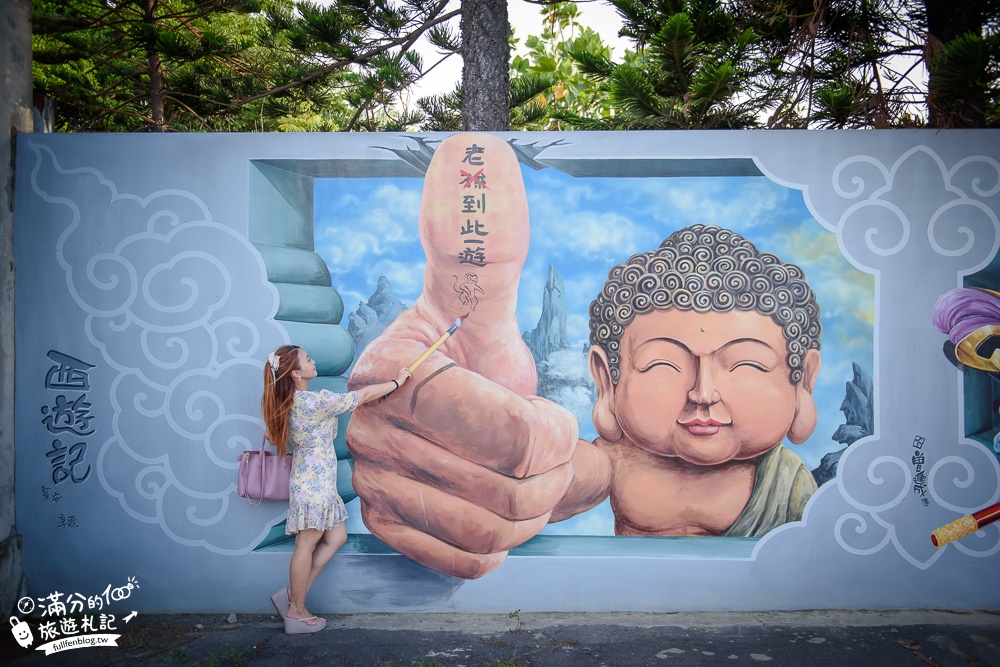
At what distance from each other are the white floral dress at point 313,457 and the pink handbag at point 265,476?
0.30ft

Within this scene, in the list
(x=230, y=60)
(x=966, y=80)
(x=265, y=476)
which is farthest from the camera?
(x=230, y=60)

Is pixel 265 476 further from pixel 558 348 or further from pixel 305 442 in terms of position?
pixel 558 348

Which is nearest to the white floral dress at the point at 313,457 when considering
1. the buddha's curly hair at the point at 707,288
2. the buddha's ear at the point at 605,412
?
the buddha's ear at the point at 605,412

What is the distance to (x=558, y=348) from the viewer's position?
369 centimetres

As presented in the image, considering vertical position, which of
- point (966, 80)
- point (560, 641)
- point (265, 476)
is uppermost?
point (966, 80)

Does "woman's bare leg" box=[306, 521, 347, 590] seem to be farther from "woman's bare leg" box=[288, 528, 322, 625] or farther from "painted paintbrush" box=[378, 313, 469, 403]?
"painted paintbrush" box=[378, 313, 469, 403]

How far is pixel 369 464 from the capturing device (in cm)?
369

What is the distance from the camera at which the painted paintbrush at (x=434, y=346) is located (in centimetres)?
354

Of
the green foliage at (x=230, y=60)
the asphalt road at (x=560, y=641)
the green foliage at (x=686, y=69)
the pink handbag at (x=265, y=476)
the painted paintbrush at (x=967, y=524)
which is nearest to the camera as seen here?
the asphalt road at (x=560, y=641)

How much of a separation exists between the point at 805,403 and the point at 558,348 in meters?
1.31

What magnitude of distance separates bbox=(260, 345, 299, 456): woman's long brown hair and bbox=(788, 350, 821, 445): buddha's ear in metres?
2.52

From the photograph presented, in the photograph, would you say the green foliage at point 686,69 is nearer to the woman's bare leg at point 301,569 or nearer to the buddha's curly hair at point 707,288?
the buddha's curly hair at point 707,288

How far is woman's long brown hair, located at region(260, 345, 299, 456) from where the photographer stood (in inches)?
132

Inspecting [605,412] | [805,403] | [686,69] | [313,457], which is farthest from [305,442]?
[686,69]
